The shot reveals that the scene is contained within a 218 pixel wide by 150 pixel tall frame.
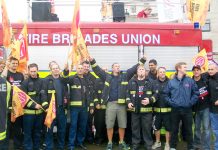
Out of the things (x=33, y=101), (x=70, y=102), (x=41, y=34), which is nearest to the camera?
(x=33, y=101)

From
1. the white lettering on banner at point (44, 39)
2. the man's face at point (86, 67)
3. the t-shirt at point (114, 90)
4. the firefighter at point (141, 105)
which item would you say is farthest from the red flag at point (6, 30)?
the firefighter at point (141, 105)

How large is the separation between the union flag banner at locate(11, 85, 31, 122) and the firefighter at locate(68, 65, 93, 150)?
1.02 meters

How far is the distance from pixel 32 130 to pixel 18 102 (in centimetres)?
72

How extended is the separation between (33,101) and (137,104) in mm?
2091

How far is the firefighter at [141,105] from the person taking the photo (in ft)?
25.8

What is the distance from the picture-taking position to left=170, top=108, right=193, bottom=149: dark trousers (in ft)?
24.8

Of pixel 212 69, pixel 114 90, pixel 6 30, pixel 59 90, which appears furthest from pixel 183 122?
pixel 6 30

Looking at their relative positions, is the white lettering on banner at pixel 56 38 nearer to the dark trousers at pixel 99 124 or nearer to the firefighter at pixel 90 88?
the firefighter at pixel 90 88

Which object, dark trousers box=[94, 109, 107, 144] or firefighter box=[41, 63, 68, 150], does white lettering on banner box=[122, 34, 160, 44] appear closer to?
dark trousers box=[94, 109, 107, 144]

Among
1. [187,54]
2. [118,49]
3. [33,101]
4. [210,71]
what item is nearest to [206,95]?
[210,71]

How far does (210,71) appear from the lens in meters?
7.49

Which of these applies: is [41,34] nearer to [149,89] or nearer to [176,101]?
[149,89]

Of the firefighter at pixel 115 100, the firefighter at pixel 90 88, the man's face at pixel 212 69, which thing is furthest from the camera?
the firefighter at pixel 90 88

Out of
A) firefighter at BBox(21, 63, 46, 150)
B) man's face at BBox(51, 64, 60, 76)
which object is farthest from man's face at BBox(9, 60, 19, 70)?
man's face at BBox(51, 64, 60, 76)
